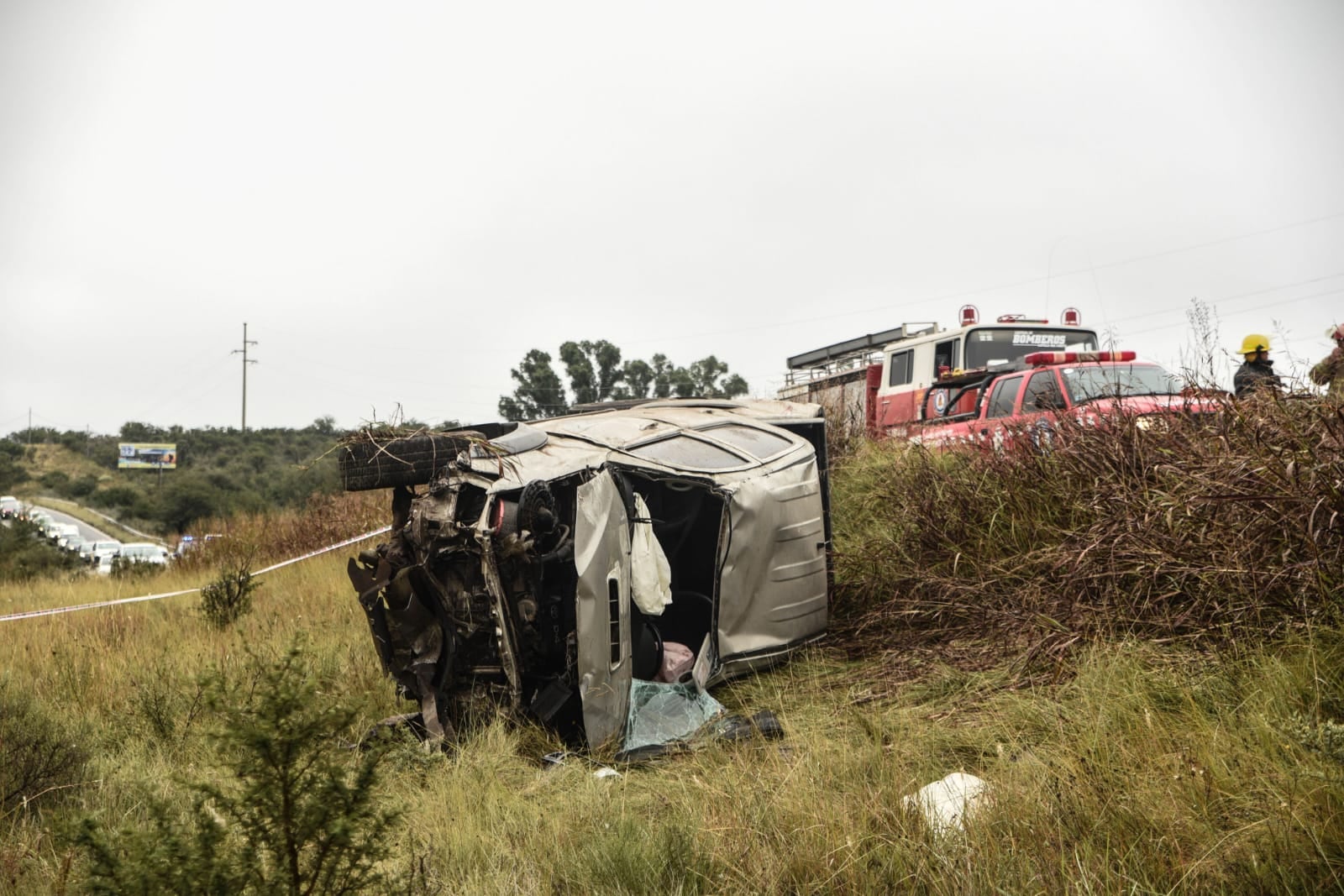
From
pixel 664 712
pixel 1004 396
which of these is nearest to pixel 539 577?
pixel 664 712

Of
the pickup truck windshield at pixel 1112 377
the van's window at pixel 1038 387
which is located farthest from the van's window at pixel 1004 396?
the pickup truck windshield at pixel 1112 377

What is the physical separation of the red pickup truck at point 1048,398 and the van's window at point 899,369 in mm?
2876

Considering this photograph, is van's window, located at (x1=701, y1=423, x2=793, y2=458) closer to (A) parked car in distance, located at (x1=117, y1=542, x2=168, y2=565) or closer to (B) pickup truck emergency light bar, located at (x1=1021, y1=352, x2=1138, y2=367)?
(B) pickup truck emergency light bar, located at (x1=1021, y1=352, x2=1138, y2=367)

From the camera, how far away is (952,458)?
9281 mm

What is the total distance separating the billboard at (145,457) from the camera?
58000 mm

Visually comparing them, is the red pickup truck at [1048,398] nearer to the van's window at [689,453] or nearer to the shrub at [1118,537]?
the shrub at [1118,537]

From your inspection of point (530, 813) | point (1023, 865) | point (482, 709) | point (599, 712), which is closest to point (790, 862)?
point (1023, 865)

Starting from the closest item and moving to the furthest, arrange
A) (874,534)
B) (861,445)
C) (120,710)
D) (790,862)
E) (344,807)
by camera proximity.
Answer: (344,807) → (790,862) → (120,710) → (874,534) → (861,445)

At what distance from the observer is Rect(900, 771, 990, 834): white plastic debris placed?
3910 mm

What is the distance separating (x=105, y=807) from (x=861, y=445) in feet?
28.8

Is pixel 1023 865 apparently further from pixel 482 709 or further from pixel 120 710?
pixel 120 710

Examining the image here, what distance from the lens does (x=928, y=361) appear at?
16.3 meters

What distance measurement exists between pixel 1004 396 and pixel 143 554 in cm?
1653

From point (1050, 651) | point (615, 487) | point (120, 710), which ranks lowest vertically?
Result: point (120, 710)
